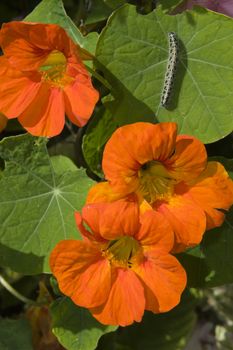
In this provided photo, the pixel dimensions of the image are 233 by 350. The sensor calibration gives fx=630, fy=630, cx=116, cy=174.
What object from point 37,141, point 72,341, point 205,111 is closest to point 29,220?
point 37,141

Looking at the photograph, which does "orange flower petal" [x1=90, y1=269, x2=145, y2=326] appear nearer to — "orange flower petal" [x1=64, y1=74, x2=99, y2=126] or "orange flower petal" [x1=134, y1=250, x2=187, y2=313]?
"orange flower petal" [x1=134, y1=250, x2=187, y2=313]

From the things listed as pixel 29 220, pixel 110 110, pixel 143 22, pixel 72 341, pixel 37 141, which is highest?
pixel 143 22

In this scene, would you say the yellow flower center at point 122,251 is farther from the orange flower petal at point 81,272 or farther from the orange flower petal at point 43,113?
the orange flower petal at point 43,113

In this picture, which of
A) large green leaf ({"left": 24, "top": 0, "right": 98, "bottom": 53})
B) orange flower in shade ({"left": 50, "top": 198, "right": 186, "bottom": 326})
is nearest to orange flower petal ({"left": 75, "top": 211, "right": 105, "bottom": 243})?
orange flower in shade ({"left": 50, "top": 198, "right": 186, "bottom": 326})

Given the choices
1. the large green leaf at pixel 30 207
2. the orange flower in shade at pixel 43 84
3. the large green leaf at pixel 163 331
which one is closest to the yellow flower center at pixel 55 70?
the orange flower in shade at pixel 43 84

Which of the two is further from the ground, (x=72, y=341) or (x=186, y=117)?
(x=186, y=117)

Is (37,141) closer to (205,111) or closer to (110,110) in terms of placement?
(110,110)

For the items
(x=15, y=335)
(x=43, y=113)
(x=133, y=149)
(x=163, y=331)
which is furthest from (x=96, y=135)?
(x=163, y=331)

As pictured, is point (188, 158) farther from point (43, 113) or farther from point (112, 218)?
point (43, 113)
